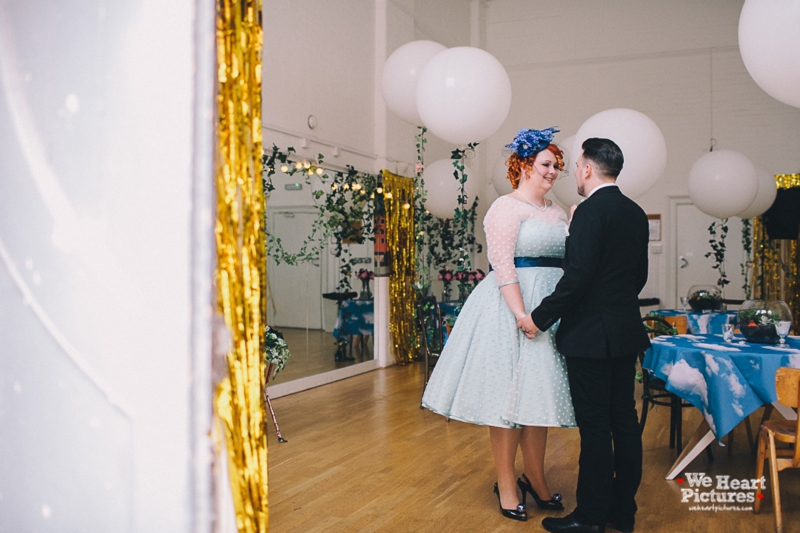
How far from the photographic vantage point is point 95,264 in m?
1.78

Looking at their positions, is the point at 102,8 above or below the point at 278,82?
below

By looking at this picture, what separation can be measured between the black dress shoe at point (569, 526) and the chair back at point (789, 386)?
91 centimetres

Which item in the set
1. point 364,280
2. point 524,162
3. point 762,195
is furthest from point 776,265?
point 524,162

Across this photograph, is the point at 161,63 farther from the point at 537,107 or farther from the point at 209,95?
the point at 537,107

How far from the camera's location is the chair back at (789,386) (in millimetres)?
2721

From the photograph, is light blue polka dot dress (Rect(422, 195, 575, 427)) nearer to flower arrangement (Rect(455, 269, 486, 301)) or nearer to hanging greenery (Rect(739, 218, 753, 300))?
flower arrangement (Rect(455, 269, 486, 301))

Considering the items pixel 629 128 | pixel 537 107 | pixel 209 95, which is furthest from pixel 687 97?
pixel 209 95

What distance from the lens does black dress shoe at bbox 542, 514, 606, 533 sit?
272 centimetres

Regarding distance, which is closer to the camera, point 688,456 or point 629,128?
point 688,456

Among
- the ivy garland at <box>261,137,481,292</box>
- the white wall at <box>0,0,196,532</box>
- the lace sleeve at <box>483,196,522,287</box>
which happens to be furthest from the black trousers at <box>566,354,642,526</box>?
the ivy garland at <box>261,137,481,292</box>

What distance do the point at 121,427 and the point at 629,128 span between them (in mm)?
3814

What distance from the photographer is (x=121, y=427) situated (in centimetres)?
173

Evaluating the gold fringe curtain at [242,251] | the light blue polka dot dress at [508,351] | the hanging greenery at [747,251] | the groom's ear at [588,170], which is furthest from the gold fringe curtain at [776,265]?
the gold fringe curtain at [242,251]

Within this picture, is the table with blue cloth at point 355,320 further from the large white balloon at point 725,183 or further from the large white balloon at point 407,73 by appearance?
the large white balloon at point 725,183
